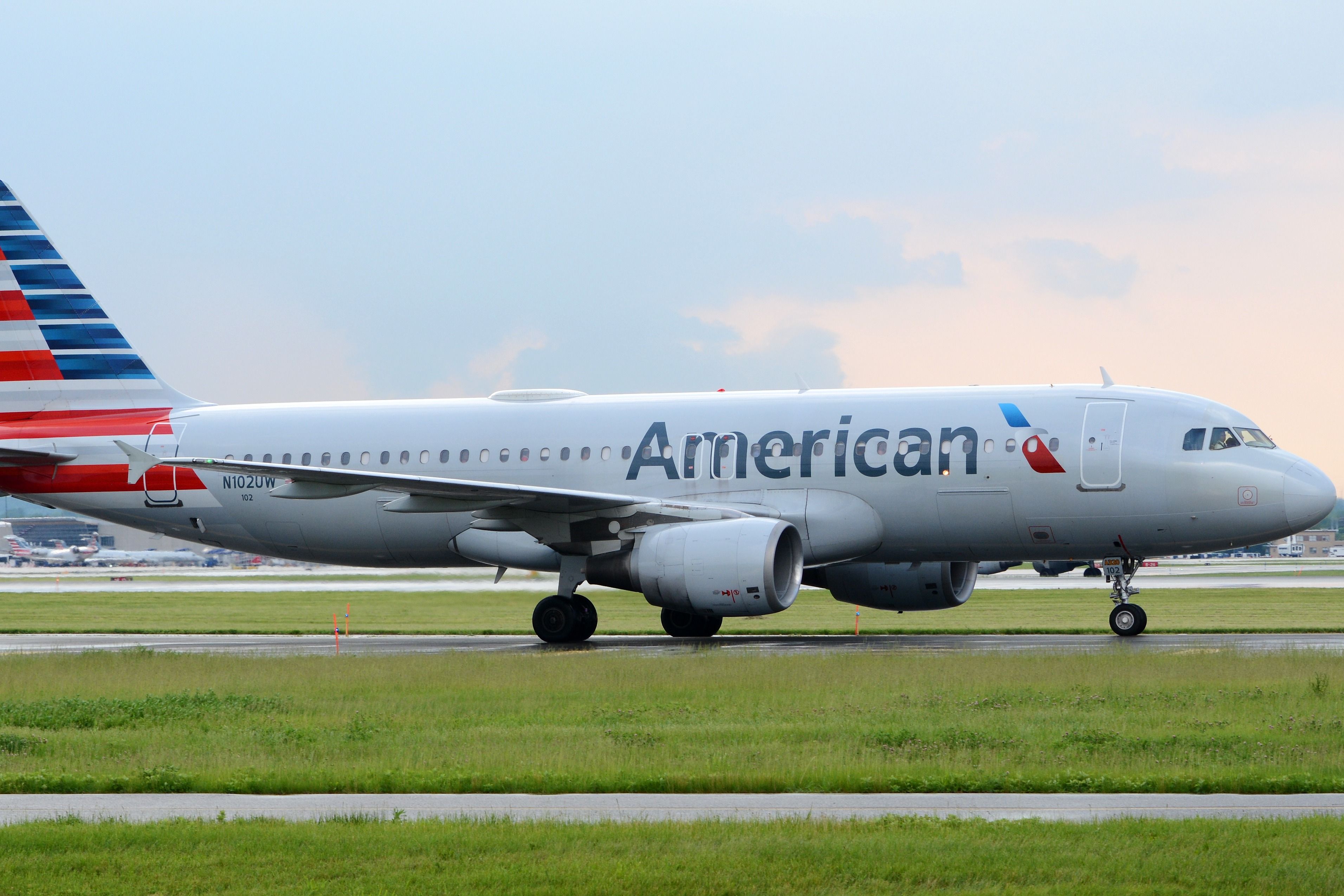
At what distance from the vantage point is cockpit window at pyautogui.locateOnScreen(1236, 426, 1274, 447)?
971 inches

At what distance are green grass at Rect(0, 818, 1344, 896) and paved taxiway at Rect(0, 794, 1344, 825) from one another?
1.35 feet

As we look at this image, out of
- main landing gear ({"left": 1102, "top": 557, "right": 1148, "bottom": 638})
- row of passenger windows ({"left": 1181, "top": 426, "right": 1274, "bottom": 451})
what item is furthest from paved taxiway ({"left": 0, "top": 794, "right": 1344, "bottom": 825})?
main landing gear ({"left": 1102, "top": 557, "right": 1148, "bottom": 638})

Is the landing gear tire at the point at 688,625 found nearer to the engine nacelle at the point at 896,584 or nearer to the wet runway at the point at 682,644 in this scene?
the wet runway at the point at 682,644

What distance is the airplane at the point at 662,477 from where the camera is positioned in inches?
962

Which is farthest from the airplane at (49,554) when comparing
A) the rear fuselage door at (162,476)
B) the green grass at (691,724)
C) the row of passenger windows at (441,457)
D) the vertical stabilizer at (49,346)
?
the green grass at (691,724)

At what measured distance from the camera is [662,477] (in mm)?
26906

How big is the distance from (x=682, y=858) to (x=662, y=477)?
18427 mm

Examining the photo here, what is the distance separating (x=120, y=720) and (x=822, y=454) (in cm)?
1349

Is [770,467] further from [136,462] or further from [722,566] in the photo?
[136,462]

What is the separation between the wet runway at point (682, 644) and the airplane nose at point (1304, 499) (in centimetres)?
199

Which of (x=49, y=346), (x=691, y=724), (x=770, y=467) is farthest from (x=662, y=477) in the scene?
(x=49, y=346)

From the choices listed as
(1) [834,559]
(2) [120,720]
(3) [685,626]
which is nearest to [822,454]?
(1) [834,559]

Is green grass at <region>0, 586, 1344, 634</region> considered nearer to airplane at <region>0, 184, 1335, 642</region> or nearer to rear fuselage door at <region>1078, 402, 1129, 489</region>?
airplane at <region>0, 184, 1335, 642</region>

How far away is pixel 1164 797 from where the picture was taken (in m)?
10.6
